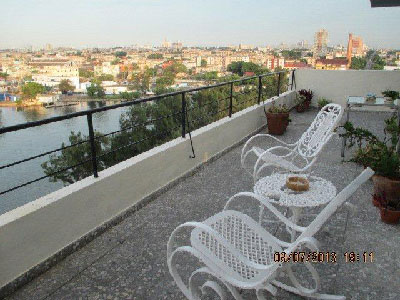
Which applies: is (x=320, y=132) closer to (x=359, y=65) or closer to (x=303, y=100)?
(x=303, y=100)

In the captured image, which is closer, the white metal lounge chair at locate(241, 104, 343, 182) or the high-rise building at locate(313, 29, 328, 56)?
the white metal lounge chair at locate(241, 104, 343, 182)

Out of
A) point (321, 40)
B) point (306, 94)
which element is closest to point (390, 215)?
point (306, 94)

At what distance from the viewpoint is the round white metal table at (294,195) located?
2318 millimetres

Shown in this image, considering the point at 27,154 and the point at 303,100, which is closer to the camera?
the point at 303,100

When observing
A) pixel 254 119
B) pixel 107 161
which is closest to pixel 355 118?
pixel 254 119

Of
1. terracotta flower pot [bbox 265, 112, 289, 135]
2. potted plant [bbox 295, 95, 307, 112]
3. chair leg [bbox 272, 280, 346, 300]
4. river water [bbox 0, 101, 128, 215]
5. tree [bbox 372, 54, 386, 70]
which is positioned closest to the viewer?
chair leg [bbox 272, 280, 346, 300]

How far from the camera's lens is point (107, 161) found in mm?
26641

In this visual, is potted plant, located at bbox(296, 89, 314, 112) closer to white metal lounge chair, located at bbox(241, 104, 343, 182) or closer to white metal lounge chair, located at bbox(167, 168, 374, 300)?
white metal lounge chair, located at bbox(241, 104, 343, 182)

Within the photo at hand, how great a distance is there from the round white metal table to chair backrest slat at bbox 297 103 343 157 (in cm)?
68

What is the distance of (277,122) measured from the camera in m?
6.10

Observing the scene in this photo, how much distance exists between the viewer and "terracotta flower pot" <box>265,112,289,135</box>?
6051mm

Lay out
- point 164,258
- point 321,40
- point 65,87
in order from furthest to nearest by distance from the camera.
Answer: point 321,40 < point 65,87 < point 164,258

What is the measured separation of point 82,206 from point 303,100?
22.3 ft

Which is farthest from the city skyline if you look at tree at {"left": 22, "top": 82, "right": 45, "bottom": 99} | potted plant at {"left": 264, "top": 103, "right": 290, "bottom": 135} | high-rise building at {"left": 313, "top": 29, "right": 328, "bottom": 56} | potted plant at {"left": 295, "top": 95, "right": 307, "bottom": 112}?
potted plant at {"left": 264, "top": 103, "right": 290, "bottom": 135}
